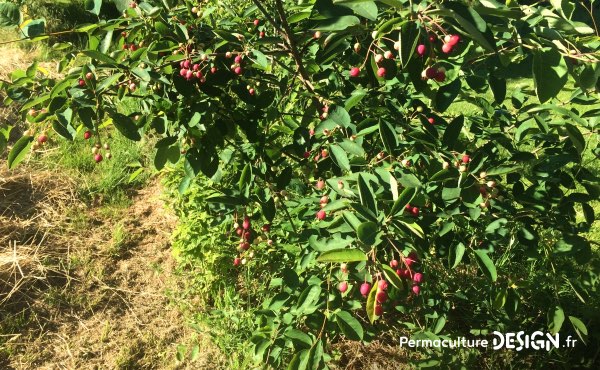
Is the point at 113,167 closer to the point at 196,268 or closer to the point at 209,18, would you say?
the point at 196,268

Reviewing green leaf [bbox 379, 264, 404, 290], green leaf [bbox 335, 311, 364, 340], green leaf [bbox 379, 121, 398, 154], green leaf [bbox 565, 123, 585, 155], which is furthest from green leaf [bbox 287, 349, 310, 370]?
green leaf [bbox 565, 123, 585, 155]

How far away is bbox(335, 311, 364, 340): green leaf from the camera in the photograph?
1414 millimetres

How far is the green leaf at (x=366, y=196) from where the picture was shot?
1.28 m

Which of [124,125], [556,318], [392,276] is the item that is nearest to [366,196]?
[392,276]

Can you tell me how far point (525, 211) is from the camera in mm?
1715

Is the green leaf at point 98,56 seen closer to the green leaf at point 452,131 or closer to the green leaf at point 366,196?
the green leaf at point 366,196

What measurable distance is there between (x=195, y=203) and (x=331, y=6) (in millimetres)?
1920

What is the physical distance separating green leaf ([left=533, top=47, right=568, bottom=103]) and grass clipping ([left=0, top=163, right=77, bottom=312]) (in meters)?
2.88

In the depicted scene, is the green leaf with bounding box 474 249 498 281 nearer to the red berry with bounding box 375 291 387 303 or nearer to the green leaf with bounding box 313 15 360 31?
the red berry with bounding box 375 291 387 303

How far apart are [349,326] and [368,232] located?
402 mm

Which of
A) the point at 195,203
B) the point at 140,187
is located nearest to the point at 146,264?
the point at 195,203

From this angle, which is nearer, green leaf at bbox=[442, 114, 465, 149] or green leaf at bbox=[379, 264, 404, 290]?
green leaf at bbox=[379, 264, 404, 290]

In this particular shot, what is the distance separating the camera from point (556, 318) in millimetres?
1776

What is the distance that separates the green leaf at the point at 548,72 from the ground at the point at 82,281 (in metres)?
2.13
